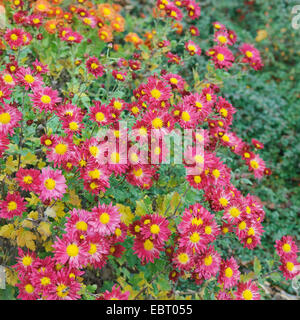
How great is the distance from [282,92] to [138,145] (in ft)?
9.43

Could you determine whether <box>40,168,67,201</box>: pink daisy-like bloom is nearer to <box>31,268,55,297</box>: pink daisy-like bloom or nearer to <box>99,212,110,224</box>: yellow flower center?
<box>99,212,110,224</box>: yellow flower center

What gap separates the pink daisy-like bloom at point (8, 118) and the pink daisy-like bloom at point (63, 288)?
28.5 inches

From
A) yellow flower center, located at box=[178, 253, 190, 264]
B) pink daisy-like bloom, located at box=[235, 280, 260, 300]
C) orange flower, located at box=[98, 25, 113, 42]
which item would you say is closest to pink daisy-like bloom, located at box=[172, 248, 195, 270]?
yellow flower center, located at box=[178, 253, 190, 264]

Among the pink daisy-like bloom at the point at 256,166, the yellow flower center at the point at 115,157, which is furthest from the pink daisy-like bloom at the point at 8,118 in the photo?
the pink daisy-like bloom at the point at 256,166

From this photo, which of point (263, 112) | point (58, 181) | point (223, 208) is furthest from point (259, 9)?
point (58, 181)

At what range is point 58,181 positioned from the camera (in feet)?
5.31

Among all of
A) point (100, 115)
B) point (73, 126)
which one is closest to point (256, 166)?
point (100, 115)

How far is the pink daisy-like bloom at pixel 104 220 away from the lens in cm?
152

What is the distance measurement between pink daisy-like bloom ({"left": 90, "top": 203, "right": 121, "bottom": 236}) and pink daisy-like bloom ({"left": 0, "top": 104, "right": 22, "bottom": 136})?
0.58 metres

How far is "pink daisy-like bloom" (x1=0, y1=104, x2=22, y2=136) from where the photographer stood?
5.51 ft

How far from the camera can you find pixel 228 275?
178 cm

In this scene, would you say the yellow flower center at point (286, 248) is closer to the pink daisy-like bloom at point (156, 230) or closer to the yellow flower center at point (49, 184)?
the pink daisy-like bloom at point (156, 230)

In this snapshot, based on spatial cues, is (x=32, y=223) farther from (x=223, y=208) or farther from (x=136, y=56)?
(x=136, y=56)
